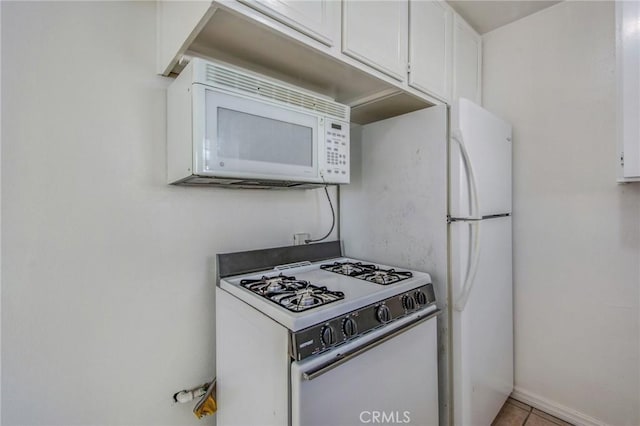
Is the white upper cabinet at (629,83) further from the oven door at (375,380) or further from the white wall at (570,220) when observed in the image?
the oven door at (375,380)

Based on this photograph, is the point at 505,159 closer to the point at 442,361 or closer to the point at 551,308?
the point at 551,308

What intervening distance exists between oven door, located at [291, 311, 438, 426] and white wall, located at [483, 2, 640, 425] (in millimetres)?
1050

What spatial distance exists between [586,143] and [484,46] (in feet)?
3.16

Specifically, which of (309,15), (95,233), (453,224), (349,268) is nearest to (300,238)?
(349,268)

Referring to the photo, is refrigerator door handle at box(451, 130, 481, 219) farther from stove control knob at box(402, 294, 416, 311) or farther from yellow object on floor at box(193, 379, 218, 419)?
yellow object on floor at box(193, 379, 218, 419)

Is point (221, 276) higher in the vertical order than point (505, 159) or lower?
lower

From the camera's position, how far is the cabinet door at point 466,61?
1.77 meters

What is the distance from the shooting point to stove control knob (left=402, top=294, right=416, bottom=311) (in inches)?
46.2

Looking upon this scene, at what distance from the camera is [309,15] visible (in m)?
1.03

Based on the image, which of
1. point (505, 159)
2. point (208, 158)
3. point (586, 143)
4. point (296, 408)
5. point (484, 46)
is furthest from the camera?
point (484, 46)

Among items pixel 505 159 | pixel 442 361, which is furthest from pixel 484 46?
pixel 442 361

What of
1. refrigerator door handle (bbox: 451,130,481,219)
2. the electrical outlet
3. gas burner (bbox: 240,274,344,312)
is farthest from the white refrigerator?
gas burner (bbox: 240,274,344,312)

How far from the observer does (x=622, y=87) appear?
127 centimetres

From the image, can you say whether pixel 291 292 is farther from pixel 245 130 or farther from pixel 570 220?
pixel 570 220
